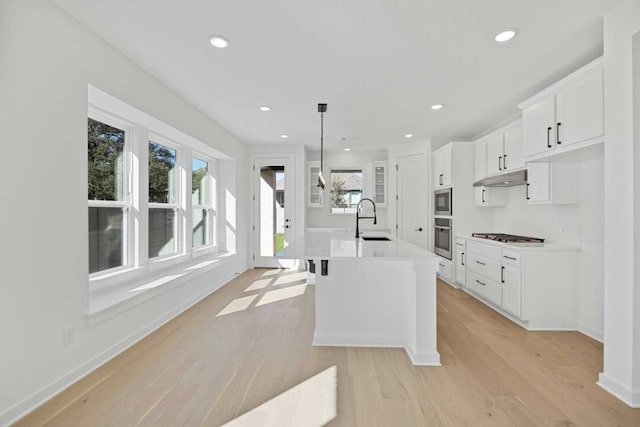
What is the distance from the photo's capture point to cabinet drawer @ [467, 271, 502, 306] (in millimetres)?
3385

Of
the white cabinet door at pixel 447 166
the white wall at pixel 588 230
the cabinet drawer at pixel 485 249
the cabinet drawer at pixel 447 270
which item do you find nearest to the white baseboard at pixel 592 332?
the white wall at pixel 588 230

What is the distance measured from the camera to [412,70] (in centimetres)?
274

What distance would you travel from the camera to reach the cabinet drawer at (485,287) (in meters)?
3.39

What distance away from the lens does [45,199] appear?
1.86m

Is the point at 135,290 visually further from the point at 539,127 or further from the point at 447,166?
the point at 447,166

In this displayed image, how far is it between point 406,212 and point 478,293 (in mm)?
2128

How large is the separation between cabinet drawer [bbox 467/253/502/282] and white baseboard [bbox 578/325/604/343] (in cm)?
81

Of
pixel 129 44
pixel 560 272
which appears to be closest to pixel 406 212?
pixel 560 272

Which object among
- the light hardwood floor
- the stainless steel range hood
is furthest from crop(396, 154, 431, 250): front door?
the light hardwood floor

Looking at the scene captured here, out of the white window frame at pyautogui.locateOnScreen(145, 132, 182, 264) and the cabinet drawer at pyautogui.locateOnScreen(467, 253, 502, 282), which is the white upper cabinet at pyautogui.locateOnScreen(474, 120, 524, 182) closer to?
the cabinet drawer at pyautogui.locateOnScreen(467, 253, 502, 282)

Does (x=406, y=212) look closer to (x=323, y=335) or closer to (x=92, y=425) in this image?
(x=323, y=335)

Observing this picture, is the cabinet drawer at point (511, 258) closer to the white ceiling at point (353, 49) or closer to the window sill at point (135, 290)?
the white ceiling at point (353, 49)

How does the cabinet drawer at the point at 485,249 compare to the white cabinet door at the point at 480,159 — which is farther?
the white cabinet door at the point at 480,159

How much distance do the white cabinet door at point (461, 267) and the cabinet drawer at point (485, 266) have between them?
142 mm
